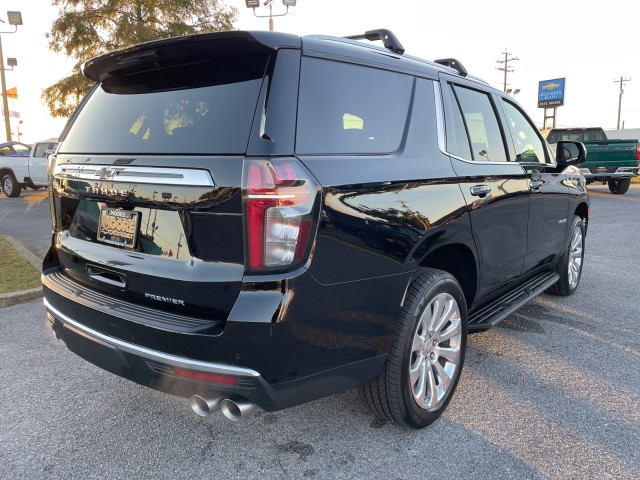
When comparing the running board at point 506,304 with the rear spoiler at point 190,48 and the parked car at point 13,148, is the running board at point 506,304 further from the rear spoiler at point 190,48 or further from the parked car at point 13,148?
the parked car at point 13,148

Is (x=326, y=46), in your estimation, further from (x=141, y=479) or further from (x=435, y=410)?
(x=141, y=479)

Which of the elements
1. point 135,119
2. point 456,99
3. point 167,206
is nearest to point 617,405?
point 456,99

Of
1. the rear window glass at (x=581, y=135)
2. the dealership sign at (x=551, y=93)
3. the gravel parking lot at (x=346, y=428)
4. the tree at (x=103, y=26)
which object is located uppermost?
the dealership sign at (x=551, y=93)

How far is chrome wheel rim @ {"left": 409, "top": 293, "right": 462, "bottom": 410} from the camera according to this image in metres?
2.58

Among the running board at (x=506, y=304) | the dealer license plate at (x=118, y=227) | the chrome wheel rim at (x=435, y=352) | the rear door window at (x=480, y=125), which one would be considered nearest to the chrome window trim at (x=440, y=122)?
the rear door window at (x=480, y=125)

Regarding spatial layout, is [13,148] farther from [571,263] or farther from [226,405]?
[226,405]

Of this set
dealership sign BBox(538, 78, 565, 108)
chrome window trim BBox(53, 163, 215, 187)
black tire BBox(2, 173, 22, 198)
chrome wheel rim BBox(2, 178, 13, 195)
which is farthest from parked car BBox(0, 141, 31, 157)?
dealership sign BBox(538, 78, 565, 108)

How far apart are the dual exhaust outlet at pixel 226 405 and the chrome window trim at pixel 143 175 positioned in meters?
0.84

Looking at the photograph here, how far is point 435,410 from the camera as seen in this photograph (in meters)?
2.66

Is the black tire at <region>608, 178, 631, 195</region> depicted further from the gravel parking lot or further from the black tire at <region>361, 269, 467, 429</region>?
the black tire at <region>361, 269, 467, 429</region>

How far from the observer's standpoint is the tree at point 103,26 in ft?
55.1

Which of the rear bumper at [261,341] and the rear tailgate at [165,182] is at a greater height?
the rear tailgate at [165,182]

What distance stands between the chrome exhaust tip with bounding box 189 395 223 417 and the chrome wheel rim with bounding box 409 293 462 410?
95 centimetres

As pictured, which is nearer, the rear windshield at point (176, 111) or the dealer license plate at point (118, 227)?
the rear windshield at point (176, 111)
